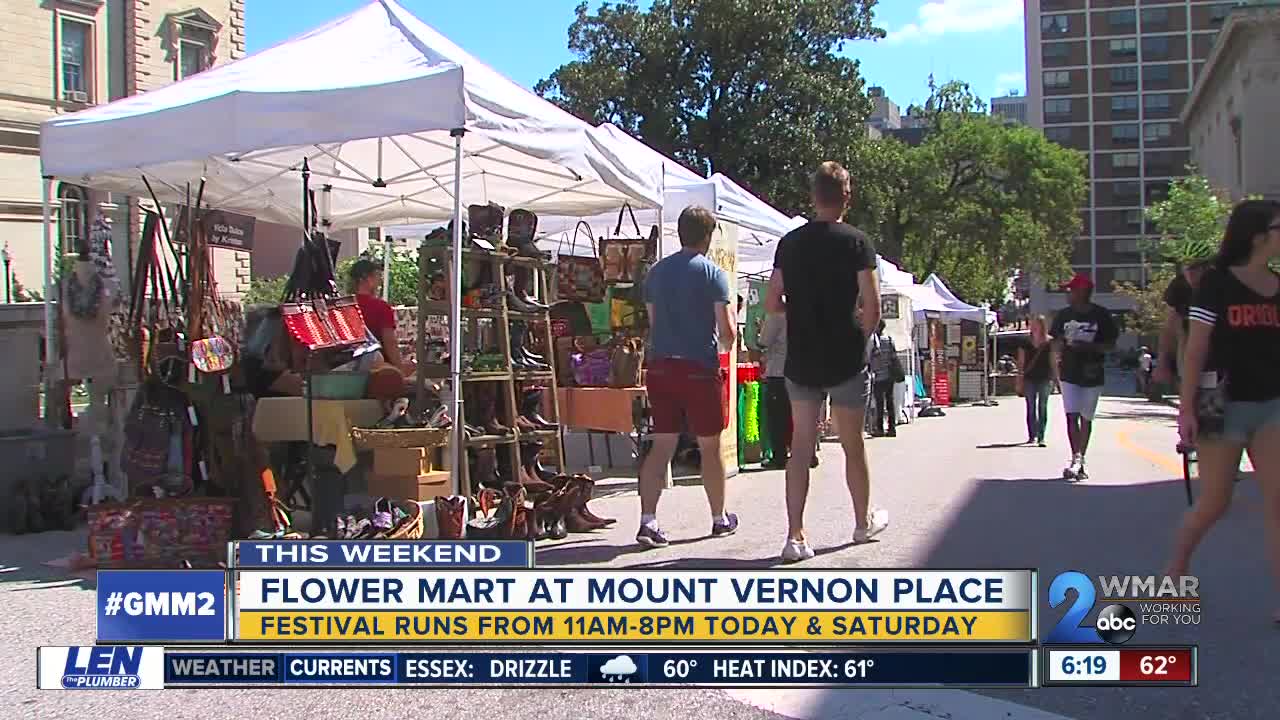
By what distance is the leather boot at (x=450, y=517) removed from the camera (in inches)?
257

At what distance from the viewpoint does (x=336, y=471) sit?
7160 millimetres

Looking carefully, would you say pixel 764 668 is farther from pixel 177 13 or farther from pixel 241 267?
pixel 177 13

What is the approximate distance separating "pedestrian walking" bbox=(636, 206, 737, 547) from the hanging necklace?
3.92 meters

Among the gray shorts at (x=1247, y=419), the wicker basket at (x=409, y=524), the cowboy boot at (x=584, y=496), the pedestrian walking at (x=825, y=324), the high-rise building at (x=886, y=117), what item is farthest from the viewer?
the high-rise building at (x=886, y=117)

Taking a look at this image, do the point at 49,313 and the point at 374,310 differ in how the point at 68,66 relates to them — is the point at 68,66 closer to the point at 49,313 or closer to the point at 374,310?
the point at 49,313

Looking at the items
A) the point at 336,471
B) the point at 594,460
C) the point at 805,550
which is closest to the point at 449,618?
the point at 805,550

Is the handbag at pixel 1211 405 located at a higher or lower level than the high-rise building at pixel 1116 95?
lower

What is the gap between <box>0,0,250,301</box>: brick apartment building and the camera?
33938 millimetres

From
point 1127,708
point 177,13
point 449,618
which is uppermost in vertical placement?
point 177,13

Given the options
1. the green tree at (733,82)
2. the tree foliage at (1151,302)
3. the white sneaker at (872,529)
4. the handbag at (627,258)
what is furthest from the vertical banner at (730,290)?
the tree foliage at (1151,302)

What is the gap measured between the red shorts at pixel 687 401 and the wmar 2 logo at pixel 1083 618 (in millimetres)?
2357

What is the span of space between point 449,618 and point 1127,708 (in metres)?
2.44

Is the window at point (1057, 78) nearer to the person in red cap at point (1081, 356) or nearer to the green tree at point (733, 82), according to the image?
the green tree at point (733, 82)

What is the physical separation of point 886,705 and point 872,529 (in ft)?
8.32
